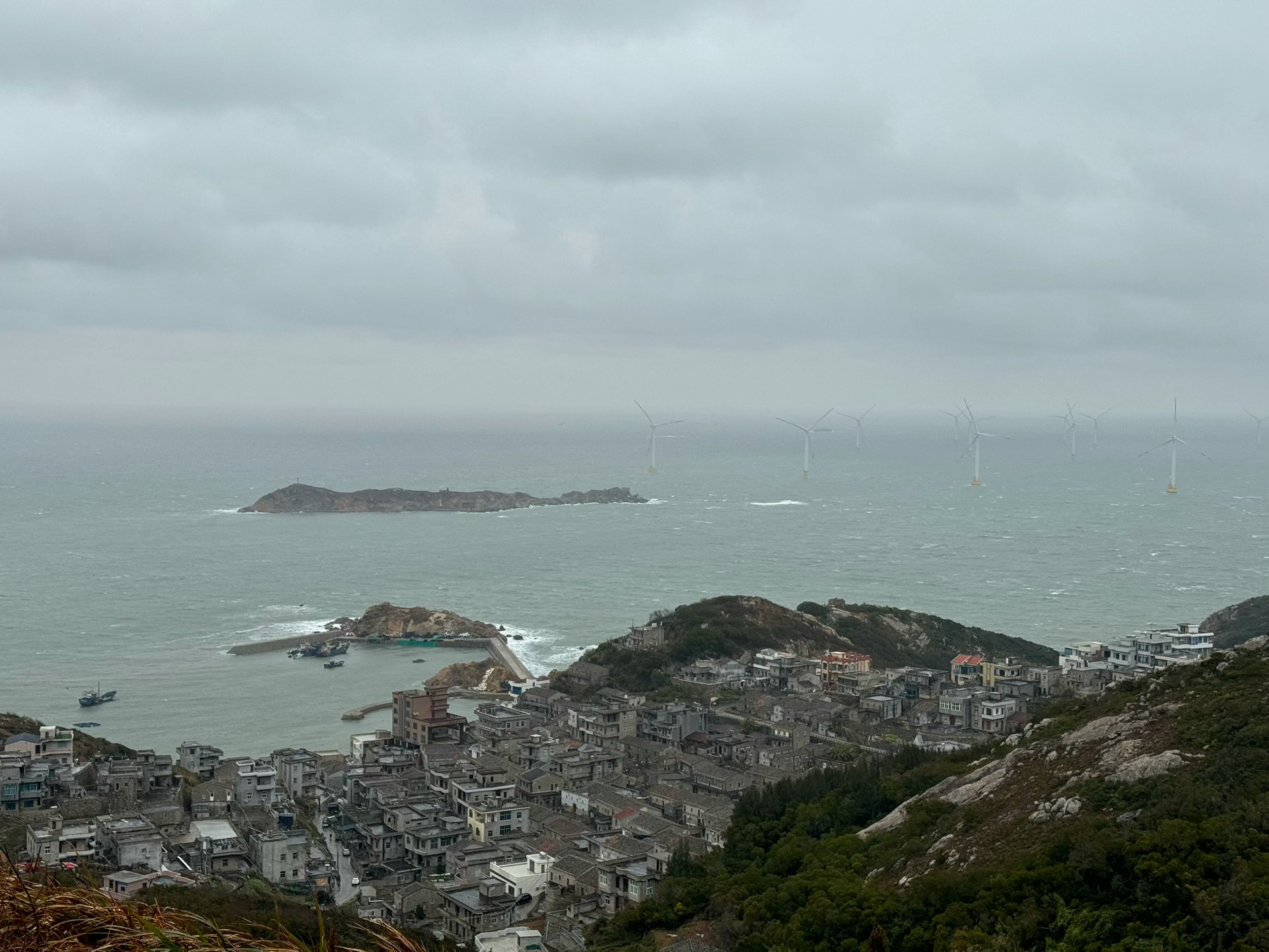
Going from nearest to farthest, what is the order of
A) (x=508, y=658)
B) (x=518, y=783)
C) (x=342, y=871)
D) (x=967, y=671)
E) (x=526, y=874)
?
(x=526, y=874)
(x=342, y=871)
(x=518, y=783)
(x=967, y=671)
(x=508, y=658)

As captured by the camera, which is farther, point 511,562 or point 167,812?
point 511,562

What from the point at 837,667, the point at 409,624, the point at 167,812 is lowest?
the point at 167,812

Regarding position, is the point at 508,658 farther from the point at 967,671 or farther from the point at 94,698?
the point at 967,671

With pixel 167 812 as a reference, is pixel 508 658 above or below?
below

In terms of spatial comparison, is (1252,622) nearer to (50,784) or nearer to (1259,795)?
(1259,795)

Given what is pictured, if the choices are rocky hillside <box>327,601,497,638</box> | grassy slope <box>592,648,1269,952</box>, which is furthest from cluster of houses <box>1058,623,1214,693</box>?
rocky hillside <box>327,601,497,638</box>

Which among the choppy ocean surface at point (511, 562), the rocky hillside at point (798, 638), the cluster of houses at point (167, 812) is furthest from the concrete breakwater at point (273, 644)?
the cluster of houses at point (167, 812)

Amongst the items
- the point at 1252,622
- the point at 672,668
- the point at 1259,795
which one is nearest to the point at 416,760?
the point at 672,668

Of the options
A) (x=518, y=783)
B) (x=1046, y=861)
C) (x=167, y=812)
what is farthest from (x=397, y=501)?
(x=1046, y=861)
